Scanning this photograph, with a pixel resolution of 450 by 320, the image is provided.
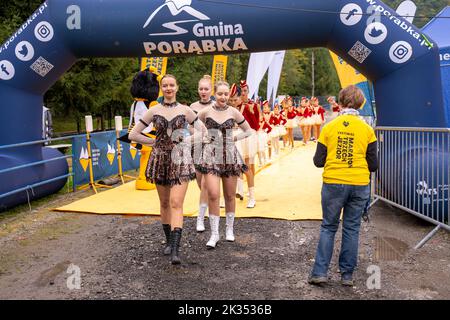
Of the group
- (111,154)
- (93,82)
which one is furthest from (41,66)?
(93,82)

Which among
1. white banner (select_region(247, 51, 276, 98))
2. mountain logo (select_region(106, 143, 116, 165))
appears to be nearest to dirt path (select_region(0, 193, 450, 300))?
mountain logo (select_region(106, 143, 116, 165))

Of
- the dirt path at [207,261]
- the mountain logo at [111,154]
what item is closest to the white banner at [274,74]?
the mountain logo at [111,154]

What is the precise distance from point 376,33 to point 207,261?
12.8ft

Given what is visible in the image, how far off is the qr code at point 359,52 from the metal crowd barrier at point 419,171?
1055mm

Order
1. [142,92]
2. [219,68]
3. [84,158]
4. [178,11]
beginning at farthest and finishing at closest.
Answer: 1. [219,68]
2. [84,158]
3. [142,92]
4. [178,11]

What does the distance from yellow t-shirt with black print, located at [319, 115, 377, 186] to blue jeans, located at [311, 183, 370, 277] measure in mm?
81

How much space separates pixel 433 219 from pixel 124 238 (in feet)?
11.9

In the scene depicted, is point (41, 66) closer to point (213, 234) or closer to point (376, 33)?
point (213, 234)

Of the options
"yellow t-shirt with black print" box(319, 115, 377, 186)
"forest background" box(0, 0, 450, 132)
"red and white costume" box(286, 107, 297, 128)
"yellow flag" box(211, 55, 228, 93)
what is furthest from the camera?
"red and white costume" box(286, 107, 297, 128)

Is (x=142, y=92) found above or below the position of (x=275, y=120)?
above

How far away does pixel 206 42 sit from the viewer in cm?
680

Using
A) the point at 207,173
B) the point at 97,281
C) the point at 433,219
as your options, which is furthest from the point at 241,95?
the point at 97,281

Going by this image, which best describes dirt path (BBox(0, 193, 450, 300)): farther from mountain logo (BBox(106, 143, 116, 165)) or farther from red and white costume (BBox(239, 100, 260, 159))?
mountain logo (BBox(106, 143, 116, 165))

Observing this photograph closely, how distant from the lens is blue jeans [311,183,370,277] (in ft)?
12.3
